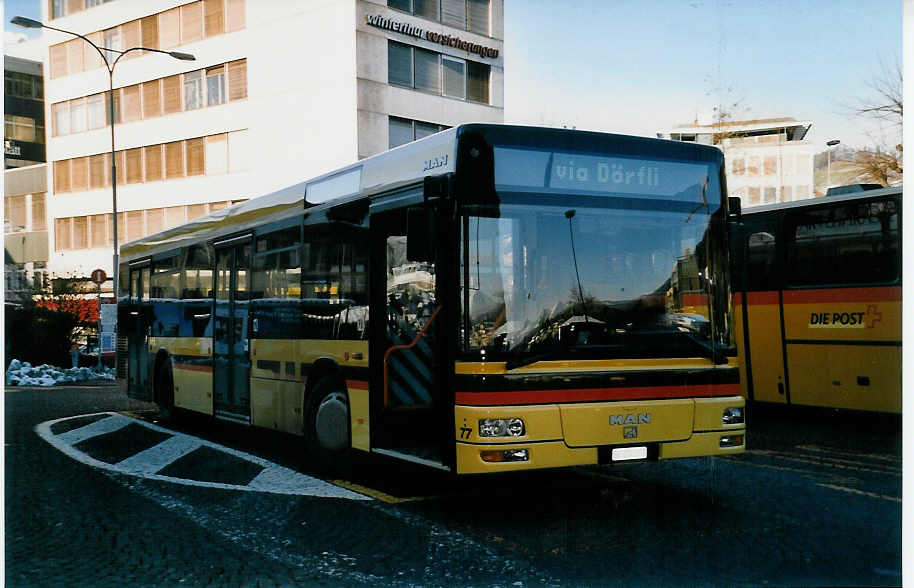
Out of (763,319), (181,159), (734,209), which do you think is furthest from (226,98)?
(734,209)

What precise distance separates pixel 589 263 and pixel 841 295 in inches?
255

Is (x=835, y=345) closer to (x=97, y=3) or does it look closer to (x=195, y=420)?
(x=195, y=420)

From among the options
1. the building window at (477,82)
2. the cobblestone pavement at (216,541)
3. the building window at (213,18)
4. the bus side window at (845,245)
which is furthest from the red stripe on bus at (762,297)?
the building window at (477,82)

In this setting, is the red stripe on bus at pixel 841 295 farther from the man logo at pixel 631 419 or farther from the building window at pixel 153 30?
the building window at pixel 153 30

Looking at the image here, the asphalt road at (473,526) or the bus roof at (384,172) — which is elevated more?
the bus roof at (384,172)

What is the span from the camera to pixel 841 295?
11.6m

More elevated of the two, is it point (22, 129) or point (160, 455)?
point (22, 129)

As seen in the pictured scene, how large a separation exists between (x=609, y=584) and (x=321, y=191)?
519cm

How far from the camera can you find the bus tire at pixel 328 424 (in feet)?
27.4

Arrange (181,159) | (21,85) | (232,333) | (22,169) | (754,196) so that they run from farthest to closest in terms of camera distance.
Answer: (181,159), (754,196), (232,333), (22,169), (21,85)

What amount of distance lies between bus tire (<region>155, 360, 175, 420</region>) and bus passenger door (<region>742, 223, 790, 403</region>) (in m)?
8.13

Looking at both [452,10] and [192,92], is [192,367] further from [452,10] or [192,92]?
[452,10]

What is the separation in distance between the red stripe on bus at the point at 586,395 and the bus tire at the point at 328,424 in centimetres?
228

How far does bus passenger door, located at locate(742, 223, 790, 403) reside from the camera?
1259cm
